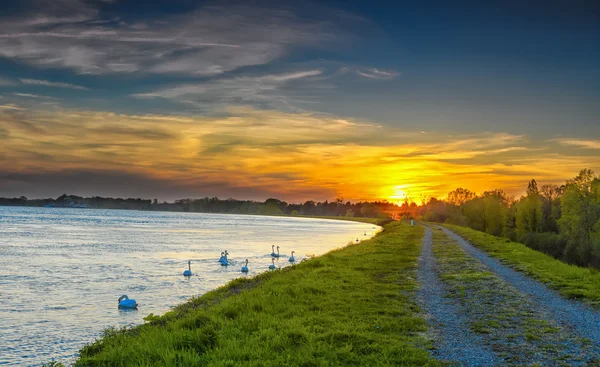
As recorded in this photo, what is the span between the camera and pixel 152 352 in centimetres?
1177

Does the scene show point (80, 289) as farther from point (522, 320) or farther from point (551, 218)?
point (551, 218)

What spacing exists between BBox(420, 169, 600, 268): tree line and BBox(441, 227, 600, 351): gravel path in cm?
4221

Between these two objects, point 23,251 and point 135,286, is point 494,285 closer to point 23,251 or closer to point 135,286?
point 135,286

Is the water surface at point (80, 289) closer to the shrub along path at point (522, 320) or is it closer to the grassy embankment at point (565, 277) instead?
the shrub along path at point (522, 320)

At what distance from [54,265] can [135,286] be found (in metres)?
12.9

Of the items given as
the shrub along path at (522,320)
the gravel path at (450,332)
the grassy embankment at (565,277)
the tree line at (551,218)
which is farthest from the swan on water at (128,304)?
the tree line at (551,218)

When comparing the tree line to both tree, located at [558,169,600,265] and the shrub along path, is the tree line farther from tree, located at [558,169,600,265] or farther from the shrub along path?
the shrub along path

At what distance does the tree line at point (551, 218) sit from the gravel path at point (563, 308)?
138ft

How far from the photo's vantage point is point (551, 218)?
103 meters

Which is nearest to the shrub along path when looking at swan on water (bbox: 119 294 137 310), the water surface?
the water surface

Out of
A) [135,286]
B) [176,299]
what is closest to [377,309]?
[176,299]

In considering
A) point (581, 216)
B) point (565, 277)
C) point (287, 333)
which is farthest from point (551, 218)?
point (287, 333)

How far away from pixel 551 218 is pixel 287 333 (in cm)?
10639

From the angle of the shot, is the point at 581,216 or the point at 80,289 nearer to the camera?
the point at 80,289
